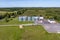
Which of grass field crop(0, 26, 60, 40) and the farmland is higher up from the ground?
grass field crop(0, 26, 60, 40)

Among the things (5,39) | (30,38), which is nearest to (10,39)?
(5,39)

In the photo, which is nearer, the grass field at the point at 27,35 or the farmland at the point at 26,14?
the grass field at the point at 27,35

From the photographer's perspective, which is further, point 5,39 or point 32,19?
point 32,19

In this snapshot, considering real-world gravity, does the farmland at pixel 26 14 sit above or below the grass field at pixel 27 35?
below

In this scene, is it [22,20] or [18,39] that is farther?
[22,20]

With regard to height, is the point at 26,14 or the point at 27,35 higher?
the point at 27,35

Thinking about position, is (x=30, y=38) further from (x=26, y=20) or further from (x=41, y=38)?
(x=26, y=20)

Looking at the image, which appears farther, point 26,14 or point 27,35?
point 26,14

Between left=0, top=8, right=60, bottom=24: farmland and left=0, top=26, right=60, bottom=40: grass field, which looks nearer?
left=0, top=26, right=60, bottom=40: grass field

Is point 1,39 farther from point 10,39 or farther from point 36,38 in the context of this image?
point 36,38

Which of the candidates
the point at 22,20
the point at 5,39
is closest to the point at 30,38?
the point at 5,39
